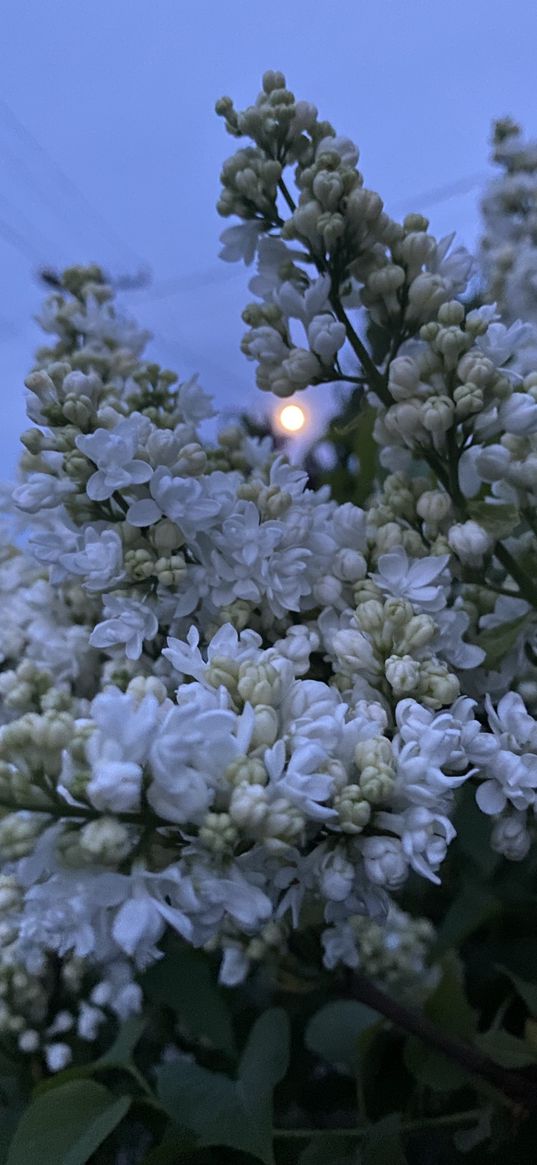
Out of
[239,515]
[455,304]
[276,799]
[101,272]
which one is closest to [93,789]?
[276,799]

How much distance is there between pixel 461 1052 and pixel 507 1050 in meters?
0.03

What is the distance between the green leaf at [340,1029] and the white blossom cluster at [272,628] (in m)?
0.05

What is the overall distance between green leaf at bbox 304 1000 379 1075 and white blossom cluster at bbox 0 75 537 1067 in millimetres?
50

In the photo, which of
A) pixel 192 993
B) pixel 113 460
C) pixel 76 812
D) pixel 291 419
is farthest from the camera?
pixel 291 419

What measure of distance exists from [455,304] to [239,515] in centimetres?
15

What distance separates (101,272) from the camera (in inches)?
30.8

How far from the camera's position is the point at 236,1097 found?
49cm

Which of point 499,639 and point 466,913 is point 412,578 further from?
point 466,913

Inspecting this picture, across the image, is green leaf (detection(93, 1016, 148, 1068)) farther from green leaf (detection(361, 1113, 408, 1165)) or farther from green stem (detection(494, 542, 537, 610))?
green stem (detection(494, 542, 537, 610))

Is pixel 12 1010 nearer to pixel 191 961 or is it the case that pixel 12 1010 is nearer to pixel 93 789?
pixel 191 961

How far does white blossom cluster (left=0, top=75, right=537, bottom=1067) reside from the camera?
13.3 inches

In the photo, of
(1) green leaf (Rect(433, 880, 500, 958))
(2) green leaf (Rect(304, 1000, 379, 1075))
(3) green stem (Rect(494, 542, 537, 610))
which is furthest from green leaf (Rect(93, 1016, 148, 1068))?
(3) green stem (Rect(494, 542, 537, 610))

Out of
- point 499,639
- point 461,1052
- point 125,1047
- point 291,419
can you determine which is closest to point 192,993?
point 125,1047

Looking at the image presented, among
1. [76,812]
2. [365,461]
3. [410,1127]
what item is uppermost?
[365,461]
